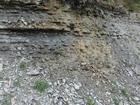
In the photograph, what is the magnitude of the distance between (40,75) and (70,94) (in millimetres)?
1129

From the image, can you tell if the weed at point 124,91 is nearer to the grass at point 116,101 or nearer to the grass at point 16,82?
the grass at point 116,101

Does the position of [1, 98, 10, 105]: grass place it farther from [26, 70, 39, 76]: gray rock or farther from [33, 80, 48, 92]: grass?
[26, 70, 39, 76]: gray rock

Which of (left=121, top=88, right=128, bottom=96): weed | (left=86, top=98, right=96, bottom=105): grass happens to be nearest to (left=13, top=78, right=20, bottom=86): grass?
(left=86, top=98, right=96, bottom=105): grass

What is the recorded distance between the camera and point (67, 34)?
855cm

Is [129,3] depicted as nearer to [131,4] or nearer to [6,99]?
[131,4]

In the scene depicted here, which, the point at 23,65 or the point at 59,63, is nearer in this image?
the point at 23,65

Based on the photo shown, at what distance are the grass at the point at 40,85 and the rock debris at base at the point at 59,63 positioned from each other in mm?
108

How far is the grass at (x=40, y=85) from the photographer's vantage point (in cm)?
677

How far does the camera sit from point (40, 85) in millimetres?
6828

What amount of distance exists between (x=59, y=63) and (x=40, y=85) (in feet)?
4.26

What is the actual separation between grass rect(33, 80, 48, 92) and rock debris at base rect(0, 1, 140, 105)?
0.36 ft

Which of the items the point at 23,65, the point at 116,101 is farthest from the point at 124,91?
the point at 23,65

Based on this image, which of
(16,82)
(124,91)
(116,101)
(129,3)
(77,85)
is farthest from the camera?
(129,3)

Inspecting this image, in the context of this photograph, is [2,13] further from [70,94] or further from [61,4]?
[70,94]
